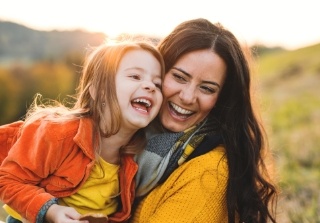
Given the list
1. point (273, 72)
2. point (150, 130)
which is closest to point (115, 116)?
point (150, 130)

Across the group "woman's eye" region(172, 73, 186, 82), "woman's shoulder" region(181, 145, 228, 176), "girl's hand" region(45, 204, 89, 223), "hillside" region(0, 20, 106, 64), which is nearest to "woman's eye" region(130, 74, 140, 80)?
"woman's eye" region(172, 73, 186, 82)

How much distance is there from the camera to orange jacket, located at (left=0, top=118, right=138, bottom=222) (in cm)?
250

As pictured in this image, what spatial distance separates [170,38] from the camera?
3.07 metres

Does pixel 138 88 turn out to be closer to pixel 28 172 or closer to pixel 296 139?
pixel 28 172

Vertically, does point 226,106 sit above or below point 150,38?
below

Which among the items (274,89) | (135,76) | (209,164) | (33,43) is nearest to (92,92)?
(135,76)

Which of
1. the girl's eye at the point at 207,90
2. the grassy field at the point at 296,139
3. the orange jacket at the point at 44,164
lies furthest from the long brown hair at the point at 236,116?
the orange jacket at the point at 44,164

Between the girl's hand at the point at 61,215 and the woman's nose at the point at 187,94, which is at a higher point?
the woman's nose at the point at 187,94

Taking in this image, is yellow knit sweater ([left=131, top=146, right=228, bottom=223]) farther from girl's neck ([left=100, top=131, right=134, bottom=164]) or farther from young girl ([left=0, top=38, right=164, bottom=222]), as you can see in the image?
girl's neck ([left=100, top=131, right=134, bottom=164])

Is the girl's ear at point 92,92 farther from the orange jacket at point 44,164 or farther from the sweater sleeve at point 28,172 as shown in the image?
the sweater sleeve at point 28,172

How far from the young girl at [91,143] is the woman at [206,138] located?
0.11 m

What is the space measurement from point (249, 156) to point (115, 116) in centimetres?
77

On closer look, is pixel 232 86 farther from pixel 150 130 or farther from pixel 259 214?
pixel 259 214

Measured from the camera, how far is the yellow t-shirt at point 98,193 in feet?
8.93
